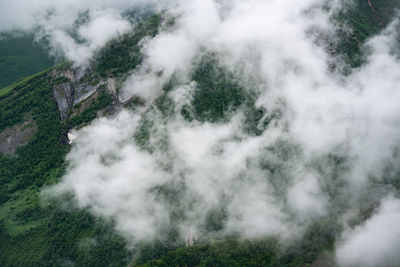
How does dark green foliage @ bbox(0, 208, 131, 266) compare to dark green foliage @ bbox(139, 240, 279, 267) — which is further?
dark green foliage @ bbox(0, 208, 131, 266)

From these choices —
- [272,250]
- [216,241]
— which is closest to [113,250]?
[216,241]

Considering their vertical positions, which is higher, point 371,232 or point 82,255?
point 82,255

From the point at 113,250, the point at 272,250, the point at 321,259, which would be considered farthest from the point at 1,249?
the point at 321,259

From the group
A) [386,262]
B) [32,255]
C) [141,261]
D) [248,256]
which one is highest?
A: [32,255]

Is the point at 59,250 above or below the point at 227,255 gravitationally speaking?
above

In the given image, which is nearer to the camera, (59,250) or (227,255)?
(227,255)

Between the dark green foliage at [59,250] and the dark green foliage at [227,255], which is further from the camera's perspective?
the dark green foliage at [59,250]

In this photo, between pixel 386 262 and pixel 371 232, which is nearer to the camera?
pixel 386 262

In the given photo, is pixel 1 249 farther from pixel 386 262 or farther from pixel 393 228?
pixel 393 228

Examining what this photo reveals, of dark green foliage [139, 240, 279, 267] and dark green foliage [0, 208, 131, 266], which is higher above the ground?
dark green foliage [0, 208, 131, 266]

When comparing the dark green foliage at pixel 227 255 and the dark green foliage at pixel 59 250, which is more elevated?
the dark green foliage at pixel 59 250
